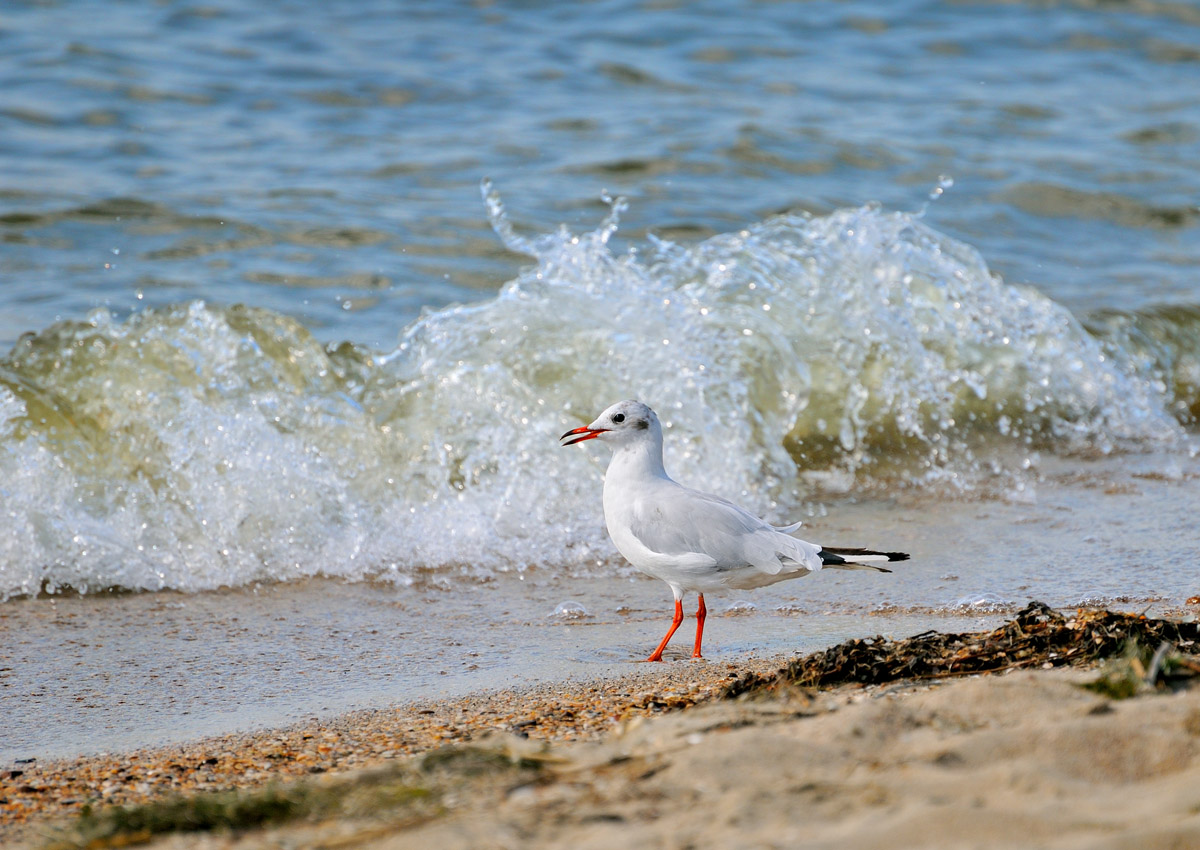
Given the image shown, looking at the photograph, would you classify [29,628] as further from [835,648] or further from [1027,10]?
[1027,10]

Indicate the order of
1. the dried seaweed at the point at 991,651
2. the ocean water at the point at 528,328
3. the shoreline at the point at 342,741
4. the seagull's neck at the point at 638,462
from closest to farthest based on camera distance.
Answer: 1. the shoreline at the point at 342,741
2. the dried seaweed at the point at 991,651
3. the seagull's neck at the point at 638,462
4. the ocean water at the point at 528,328

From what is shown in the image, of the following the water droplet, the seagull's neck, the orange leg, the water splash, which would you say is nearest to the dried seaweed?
the orange leg

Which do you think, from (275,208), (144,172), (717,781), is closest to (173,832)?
(717,781)

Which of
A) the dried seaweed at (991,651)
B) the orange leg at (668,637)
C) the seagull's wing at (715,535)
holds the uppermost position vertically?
the seagull's wing at (715,535)

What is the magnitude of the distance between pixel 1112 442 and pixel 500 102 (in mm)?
5935

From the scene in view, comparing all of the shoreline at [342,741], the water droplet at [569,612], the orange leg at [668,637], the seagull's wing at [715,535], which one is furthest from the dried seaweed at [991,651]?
the water droplet at [569,612]

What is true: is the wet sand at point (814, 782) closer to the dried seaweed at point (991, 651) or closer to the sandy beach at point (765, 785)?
the sandy beach at point (765, 785)

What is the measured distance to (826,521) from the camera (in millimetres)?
5879

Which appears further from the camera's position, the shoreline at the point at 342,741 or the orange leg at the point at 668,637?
the orange leg at the point at 668,637

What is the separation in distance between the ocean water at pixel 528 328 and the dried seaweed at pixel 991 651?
76 centimetres

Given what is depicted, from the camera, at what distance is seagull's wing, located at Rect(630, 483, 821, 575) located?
4.01 meters

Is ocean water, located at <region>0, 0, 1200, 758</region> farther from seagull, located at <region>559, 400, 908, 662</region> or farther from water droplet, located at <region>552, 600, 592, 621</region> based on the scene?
seagull, located at <region>559, 400, 908, 662</region>

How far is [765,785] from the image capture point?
222 centimetres

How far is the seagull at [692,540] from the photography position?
13.1ft
